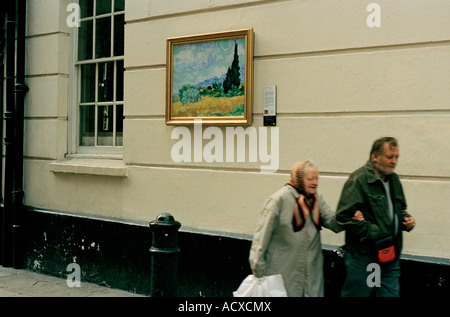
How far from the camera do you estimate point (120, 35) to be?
23.1ft

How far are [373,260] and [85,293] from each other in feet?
12.0

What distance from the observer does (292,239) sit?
3969 millimetres

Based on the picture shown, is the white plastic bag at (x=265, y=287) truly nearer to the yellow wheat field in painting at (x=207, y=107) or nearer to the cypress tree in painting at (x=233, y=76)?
A: the yellow wheat field in painting at (x=207, y=107)

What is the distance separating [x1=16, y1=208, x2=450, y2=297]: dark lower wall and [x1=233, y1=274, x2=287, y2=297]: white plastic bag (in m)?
1.25

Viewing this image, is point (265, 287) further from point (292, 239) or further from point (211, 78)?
point (211, 78)

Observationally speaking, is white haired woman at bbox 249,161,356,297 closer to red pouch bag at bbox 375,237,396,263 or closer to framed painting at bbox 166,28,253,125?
red pouch bag at bbox 375,237,396,263

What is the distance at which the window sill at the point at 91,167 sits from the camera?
6660 mm

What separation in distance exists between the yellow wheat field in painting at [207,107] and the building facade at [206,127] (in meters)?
0.17

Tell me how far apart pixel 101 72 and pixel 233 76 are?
2.33 meters

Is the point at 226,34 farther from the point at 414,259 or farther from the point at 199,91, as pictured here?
the point at 414,259

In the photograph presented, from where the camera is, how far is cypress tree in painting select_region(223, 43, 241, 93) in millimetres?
5746

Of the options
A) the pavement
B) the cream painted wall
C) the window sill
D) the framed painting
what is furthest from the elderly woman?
the window sill

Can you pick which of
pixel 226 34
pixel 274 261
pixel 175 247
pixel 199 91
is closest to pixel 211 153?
pixel 199 91

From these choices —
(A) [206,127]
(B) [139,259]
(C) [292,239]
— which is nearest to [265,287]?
(C) [292,239]
